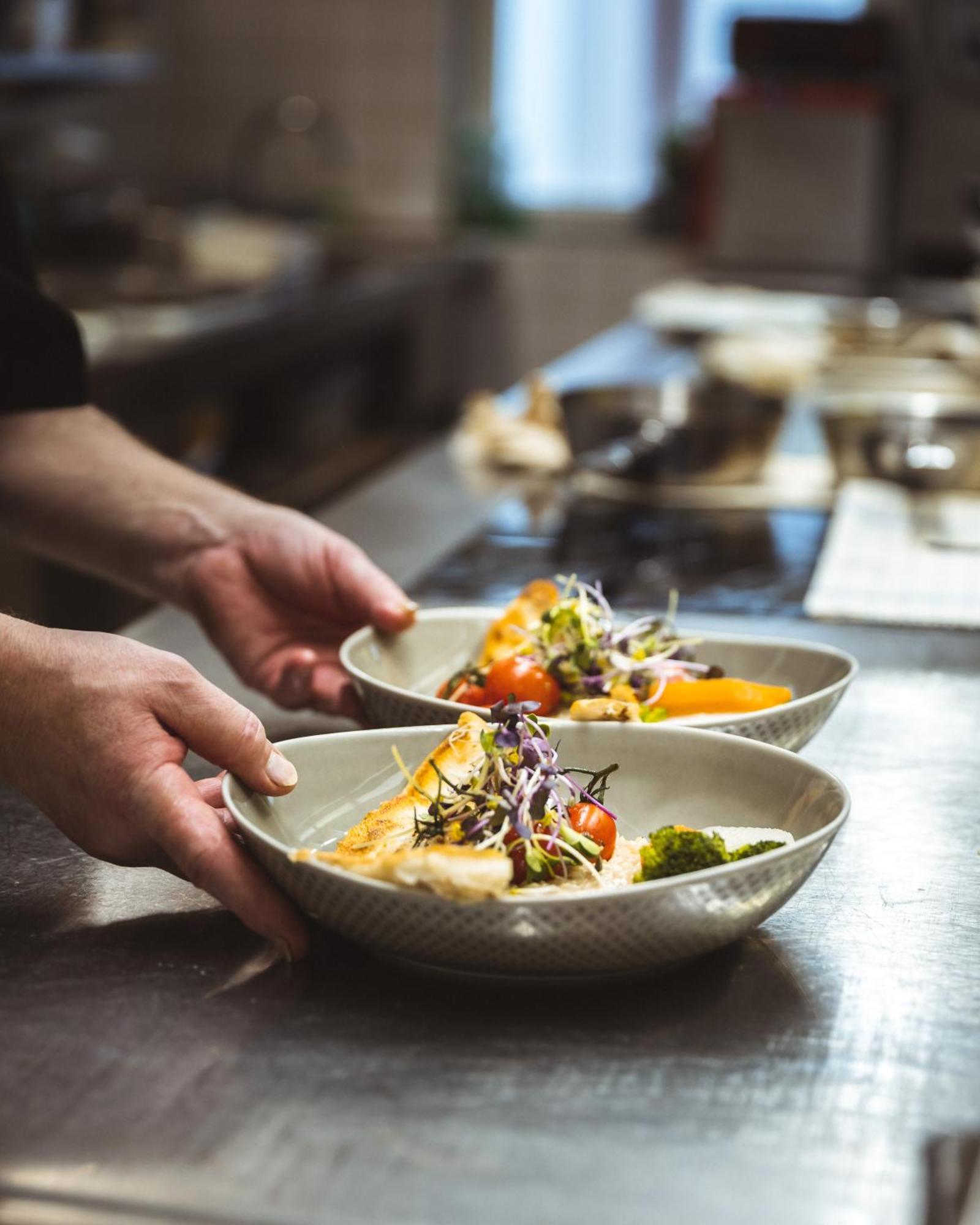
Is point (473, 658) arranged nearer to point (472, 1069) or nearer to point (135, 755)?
point (135, 755)

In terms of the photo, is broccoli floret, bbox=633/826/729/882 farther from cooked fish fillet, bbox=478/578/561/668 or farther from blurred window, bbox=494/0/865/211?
blurred window, bbox=494/0/865/211

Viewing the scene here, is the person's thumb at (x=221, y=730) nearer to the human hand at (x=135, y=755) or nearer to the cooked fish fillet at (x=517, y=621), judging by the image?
the human hand at (x=135, y=755)

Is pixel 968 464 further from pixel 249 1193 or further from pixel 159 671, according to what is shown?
pixel 249 1193

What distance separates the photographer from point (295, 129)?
5742 mm

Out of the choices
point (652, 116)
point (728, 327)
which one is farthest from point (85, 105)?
point (728, 327)

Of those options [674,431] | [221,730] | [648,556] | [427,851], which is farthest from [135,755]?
[674,431]

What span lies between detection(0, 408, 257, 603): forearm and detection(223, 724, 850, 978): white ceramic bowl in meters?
0.49

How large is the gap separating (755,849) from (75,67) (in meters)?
4.03

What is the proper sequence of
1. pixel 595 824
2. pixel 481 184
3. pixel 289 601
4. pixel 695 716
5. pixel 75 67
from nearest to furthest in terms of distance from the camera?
pixel 595 824, pixel 695 716, pixel 289 601, pixel 75 67, pixel 481 184

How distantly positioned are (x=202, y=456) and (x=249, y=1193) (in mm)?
2916

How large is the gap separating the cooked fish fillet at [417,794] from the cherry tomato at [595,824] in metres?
0.06

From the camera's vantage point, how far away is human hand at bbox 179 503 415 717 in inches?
45.2

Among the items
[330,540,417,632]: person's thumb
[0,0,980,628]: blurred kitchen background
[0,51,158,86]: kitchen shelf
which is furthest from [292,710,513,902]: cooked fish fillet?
[0,51,158,86]: kitchen shelf

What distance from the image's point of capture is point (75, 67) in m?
4.23
